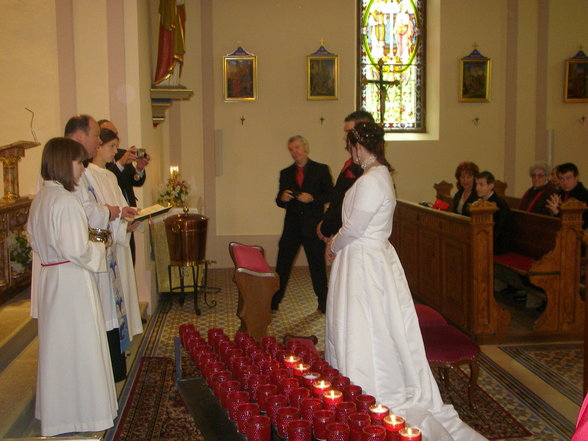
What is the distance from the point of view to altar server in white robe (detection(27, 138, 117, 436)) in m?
3.72

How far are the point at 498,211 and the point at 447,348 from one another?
10.2 feet

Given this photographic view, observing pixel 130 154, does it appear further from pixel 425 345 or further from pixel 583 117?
pixel 583 117

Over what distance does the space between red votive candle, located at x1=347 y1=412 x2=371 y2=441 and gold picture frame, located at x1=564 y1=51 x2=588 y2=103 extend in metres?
10.0

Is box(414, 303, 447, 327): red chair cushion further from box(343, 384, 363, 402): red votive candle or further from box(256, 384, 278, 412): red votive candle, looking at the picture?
box(256, 384, 278, 412): red votive candle

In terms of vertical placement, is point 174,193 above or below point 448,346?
above

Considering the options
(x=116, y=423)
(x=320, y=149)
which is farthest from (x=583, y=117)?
(x=116, y=423)

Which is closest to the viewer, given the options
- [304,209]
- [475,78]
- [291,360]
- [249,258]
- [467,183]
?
[291,360]

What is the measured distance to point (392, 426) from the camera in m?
2.33

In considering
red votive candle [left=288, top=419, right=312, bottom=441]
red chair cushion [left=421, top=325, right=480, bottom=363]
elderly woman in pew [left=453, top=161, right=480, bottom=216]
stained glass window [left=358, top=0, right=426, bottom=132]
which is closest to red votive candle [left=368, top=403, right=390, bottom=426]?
red votive candle [left=288, top=419, right=312, bottom=441]

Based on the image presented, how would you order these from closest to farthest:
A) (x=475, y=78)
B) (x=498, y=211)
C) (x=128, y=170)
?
1. (x=128, y=170)
2. (x=498, y=211)
3. (x=475, y=78)

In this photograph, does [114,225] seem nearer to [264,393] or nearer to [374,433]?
[264,393]

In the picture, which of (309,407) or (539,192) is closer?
(309,407)

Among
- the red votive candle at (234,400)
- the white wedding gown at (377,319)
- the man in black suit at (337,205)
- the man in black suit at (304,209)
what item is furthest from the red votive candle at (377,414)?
the man in black suit at (304,209)

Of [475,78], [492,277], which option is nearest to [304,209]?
[492,277]
